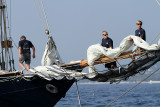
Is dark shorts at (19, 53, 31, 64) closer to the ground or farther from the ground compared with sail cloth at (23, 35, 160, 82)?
farther from the ground

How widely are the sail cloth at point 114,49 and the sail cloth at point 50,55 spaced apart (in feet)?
9.43

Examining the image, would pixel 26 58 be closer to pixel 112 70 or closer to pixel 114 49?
pixel 112 70

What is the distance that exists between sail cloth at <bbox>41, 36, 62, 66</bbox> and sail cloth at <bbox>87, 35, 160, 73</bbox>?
2.87 m

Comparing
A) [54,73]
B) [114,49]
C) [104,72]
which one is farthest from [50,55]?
[114,49]

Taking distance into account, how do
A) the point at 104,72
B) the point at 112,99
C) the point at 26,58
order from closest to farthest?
the point at 104,72
the point at 26,58
the point at 112,99

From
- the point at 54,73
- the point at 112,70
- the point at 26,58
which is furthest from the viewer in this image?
the point at 26,58

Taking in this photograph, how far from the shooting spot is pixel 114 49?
15828mm

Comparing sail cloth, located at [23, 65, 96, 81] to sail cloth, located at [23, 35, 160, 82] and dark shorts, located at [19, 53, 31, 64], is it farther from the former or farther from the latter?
dark shorts, located at [19, 53, 31, 64]

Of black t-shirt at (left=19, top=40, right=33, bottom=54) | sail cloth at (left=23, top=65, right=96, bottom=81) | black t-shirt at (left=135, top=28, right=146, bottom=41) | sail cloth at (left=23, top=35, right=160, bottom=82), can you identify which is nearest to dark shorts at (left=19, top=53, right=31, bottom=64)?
black t-shirt at (left=19, top=40, right=33, bottom=54)

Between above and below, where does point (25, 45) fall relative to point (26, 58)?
above

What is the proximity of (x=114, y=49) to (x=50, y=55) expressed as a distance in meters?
3.96

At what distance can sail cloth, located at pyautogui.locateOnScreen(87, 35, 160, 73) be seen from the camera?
15102mm

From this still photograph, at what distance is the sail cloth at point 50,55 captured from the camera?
1902 centimetres

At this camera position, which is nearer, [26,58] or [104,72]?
[104,72]
